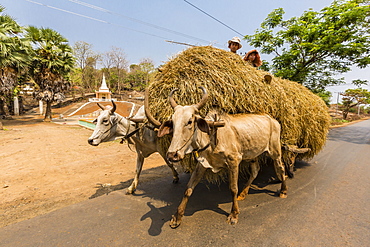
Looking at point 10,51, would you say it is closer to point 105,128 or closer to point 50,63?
point 50,63

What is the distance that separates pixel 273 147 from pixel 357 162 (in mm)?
4665

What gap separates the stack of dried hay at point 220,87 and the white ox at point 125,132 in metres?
0.61

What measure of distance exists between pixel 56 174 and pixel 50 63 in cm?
1519

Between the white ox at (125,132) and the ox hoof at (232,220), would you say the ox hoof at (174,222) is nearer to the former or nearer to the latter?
the ox hoof at (232,220)

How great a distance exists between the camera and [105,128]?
130 inches

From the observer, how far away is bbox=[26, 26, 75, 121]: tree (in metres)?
16.3

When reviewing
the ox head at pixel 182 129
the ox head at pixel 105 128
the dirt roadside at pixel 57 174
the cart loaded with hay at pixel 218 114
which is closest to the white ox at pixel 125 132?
the ox head at pixel 105 128

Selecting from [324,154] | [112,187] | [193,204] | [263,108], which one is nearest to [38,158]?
[112,187]

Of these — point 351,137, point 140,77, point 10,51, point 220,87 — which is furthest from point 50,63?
point 140,77

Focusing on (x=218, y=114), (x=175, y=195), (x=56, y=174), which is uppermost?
(x=218, y=114)

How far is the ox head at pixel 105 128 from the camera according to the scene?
126 inches

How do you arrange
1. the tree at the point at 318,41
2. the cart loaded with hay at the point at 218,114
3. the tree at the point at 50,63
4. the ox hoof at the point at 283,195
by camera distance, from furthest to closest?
the tree at the point at 50,63 < the tree at the point at 318,41 < the ox hoof at the point at 283,195 < the cart loaded with hay at the point at 218,114

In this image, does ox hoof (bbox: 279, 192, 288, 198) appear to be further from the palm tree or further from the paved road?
the palm tree

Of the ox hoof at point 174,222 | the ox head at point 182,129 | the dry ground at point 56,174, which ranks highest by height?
the ox head at point 182,129
